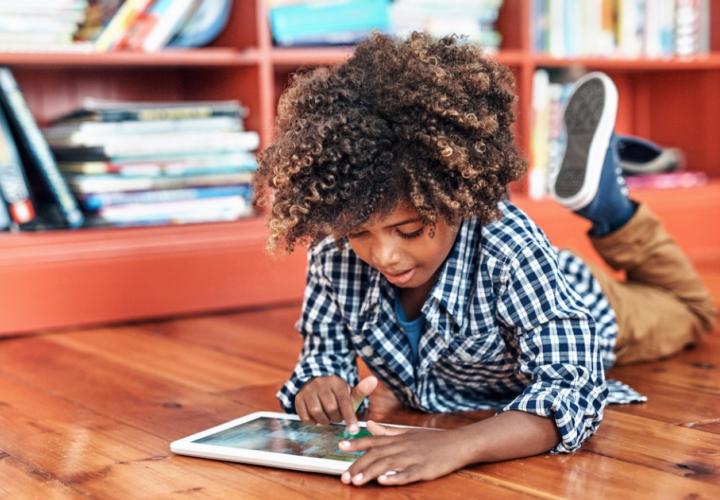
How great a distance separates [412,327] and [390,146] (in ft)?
0.86

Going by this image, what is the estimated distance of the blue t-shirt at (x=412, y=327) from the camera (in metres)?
1.27

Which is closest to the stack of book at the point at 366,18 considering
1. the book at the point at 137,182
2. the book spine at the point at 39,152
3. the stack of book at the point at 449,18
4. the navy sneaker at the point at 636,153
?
the stack of book at the point at 449,18

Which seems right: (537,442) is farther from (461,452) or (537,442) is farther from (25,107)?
(25,107)

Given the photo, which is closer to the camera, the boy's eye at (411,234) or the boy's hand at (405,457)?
the boy's hand at (405,457)

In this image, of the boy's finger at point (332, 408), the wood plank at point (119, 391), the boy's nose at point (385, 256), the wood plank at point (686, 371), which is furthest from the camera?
the wood plank at point (686, 371)

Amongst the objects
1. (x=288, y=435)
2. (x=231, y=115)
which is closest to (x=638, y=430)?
(x=288, y=435)

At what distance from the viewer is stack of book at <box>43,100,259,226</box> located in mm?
2105

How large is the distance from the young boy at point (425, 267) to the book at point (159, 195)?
87 centimetres

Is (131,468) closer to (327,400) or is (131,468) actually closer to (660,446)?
(327,400)

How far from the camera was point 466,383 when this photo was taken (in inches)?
52.3

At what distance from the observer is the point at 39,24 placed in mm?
2031

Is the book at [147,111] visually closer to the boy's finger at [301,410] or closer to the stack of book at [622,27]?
the stack of book at [622,27]

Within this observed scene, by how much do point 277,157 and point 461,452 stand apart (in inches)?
14.0

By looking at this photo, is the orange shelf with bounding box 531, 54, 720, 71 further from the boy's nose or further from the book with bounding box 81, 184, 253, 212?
the boy's nose
